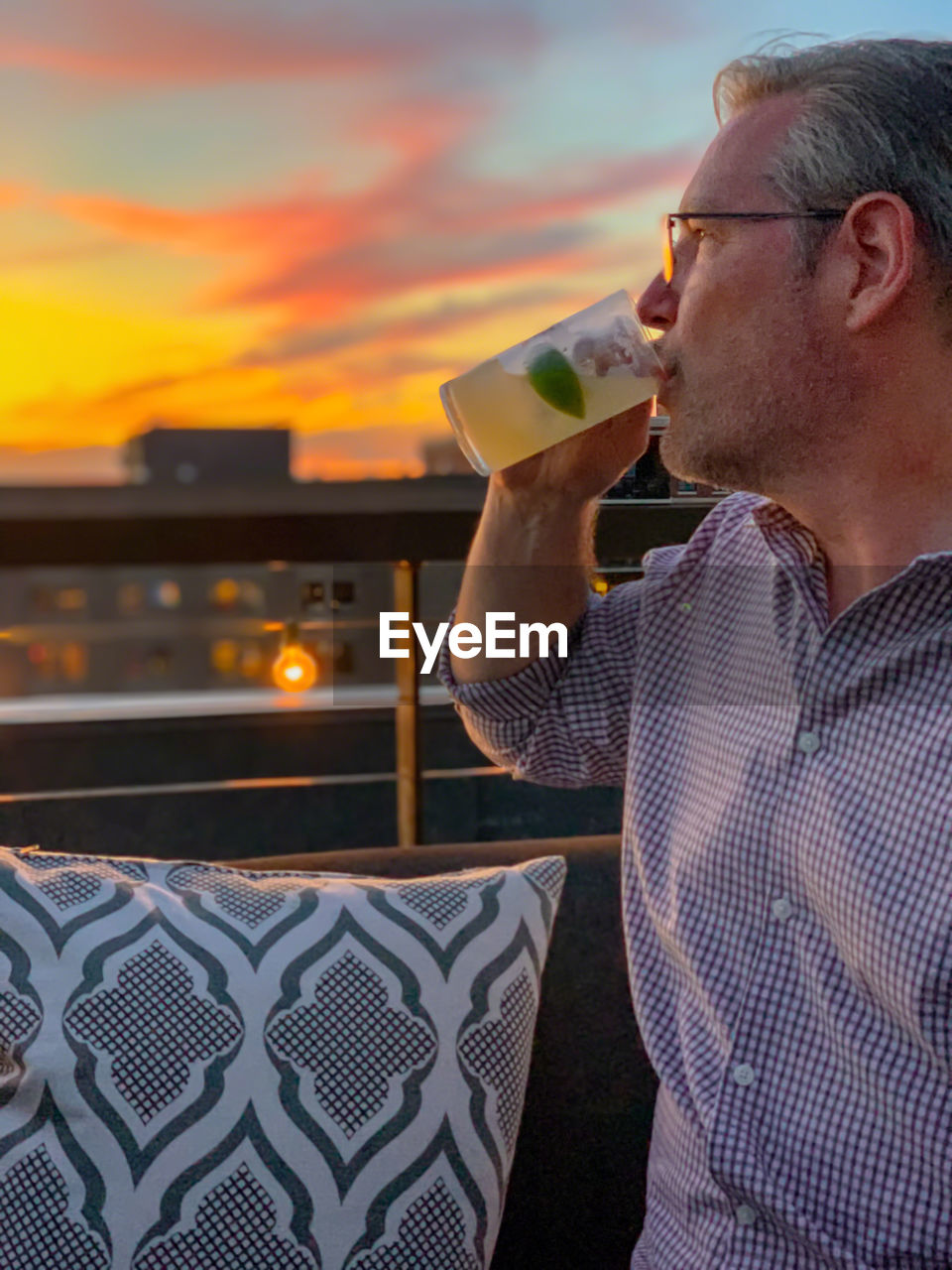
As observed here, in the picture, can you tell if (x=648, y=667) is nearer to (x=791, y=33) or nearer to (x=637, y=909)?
(x=637, y=909)

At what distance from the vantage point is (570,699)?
121cm

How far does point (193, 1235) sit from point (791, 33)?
122 cm

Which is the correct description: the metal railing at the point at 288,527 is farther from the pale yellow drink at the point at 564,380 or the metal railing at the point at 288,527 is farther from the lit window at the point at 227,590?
the lit window at the point at 227,590

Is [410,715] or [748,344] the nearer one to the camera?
[748,344]

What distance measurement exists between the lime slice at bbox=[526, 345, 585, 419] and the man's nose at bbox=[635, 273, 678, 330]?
0.09m

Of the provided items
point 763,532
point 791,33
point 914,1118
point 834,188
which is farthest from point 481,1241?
point 791,33

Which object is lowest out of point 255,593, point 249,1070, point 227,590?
point 255,593

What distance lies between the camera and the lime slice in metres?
1.07

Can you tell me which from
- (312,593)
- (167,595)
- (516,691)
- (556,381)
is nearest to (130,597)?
(167,595)

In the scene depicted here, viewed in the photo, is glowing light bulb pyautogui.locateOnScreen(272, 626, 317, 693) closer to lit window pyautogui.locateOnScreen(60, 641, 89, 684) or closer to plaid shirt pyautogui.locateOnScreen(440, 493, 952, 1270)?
plaid shirt pyautogui.locateOnScreen(440, 493, 952, 1270)

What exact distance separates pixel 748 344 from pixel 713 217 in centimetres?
13

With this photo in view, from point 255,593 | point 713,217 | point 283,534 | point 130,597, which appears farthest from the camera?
point 130,597

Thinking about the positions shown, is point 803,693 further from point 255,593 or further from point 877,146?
point 255,593

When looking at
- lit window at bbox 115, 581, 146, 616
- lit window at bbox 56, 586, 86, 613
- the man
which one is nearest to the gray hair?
the man
